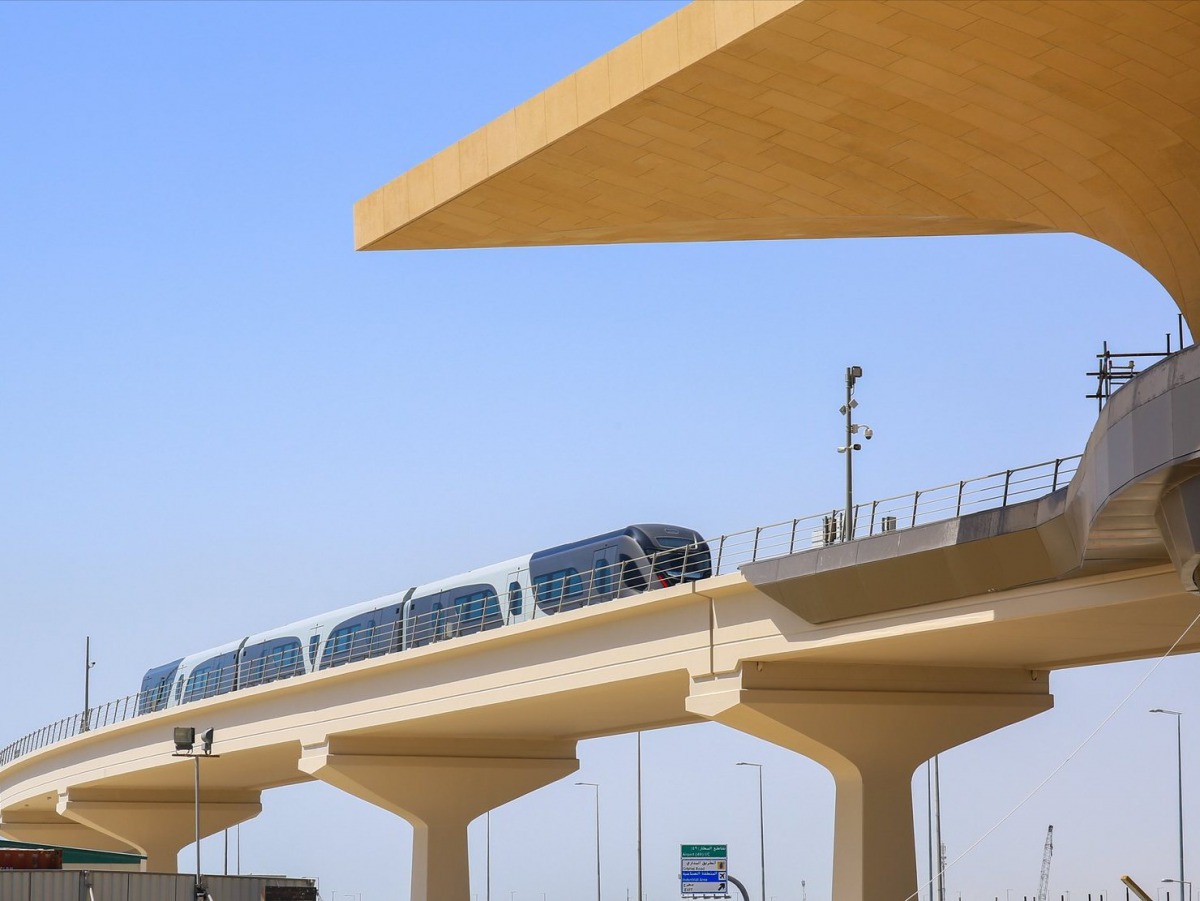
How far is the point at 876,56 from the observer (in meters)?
24.8

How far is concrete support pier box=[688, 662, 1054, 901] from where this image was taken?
115 feet

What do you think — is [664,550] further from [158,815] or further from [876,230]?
[158,815]

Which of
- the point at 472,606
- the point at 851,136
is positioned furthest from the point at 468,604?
the point at 851,136

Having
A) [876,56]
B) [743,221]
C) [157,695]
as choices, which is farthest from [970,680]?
[157,695]

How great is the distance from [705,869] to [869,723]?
116ft

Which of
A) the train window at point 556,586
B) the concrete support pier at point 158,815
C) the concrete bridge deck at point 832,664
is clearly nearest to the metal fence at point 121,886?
the concrete bridge deck at point 832,664

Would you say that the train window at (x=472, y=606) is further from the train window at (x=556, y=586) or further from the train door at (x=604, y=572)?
the train door at (x=604, y=572)

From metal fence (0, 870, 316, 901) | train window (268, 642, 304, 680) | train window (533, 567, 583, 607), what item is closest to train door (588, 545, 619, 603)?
train window (533, 567, 583, 607)

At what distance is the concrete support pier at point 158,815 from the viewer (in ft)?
225

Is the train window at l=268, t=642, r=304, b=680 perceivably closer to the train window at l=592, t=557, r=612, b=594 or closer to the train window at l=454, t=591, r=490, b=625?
the train window at l=454, t=591, r=490, b=625

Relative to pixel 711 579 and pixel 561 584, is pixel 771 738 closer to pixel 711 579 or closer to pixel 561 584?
pixel 711 579

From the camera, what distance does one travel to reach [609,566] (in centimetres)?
4162

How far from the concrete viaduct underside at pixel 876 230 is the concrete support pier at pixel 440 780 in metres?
4.91

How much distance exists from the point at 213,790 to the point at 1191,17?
58001mm
